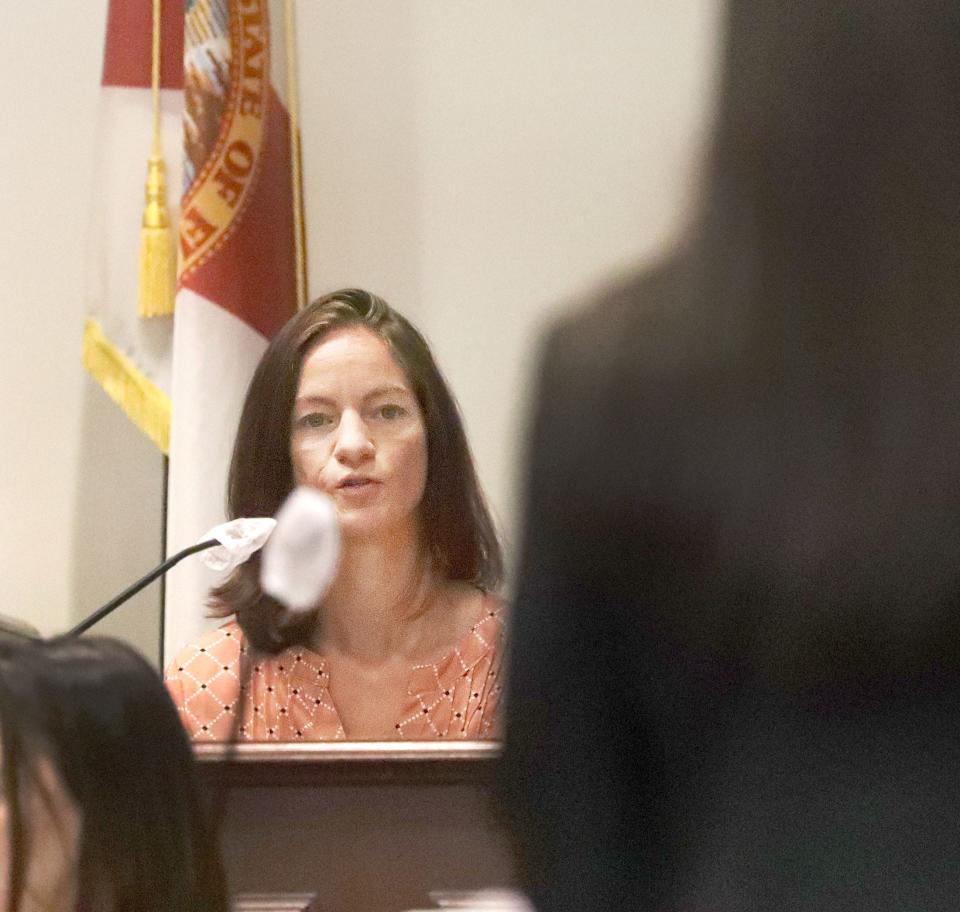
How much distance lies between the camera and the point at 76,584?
96cm

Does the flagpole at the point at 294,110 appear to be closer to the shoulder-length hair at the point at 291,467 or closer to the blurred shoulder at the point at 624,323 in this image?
the shoulder-length hair at the point at 291,467

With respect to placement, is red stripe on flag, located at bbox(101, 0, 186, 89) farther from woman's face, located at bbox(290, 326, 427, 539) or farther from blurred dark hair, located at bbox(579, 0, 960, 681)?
blurred dark hair, located at bbox(579, 0, 960, 681)

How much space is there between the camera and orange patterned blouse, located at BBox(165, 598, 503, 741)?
0.93 m

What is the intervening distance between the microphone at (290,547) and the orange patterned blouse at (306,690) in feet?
0.16

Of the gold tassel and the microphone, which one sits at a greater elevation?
the gold tassel

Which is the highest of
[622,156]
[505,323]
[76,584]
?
[622,156]

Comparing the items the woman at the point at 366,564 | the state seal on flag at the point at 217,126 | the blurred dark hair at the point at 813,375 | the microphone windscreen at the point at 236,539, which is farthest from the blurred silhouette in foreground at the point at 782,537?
the state seal on flag at the point at 217,126

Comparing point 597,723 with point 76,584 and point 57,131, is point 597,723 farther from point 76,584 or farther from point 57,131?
point 57,131

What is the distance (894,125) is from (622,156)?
0.71 ft

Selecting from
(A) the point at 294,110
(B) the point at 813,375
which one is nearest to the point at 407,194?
(A) the point at 294,110

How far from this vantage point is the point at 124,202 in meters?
1.02

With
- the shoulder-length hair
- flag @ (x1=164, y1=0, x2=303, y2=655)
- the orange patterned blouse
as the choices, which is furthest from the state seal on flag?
the orange patterned blouse

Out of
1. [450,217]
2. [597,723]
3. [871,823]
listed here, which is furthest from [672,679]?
[450,217]

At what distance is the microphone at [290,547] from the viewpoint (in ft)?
3.09
